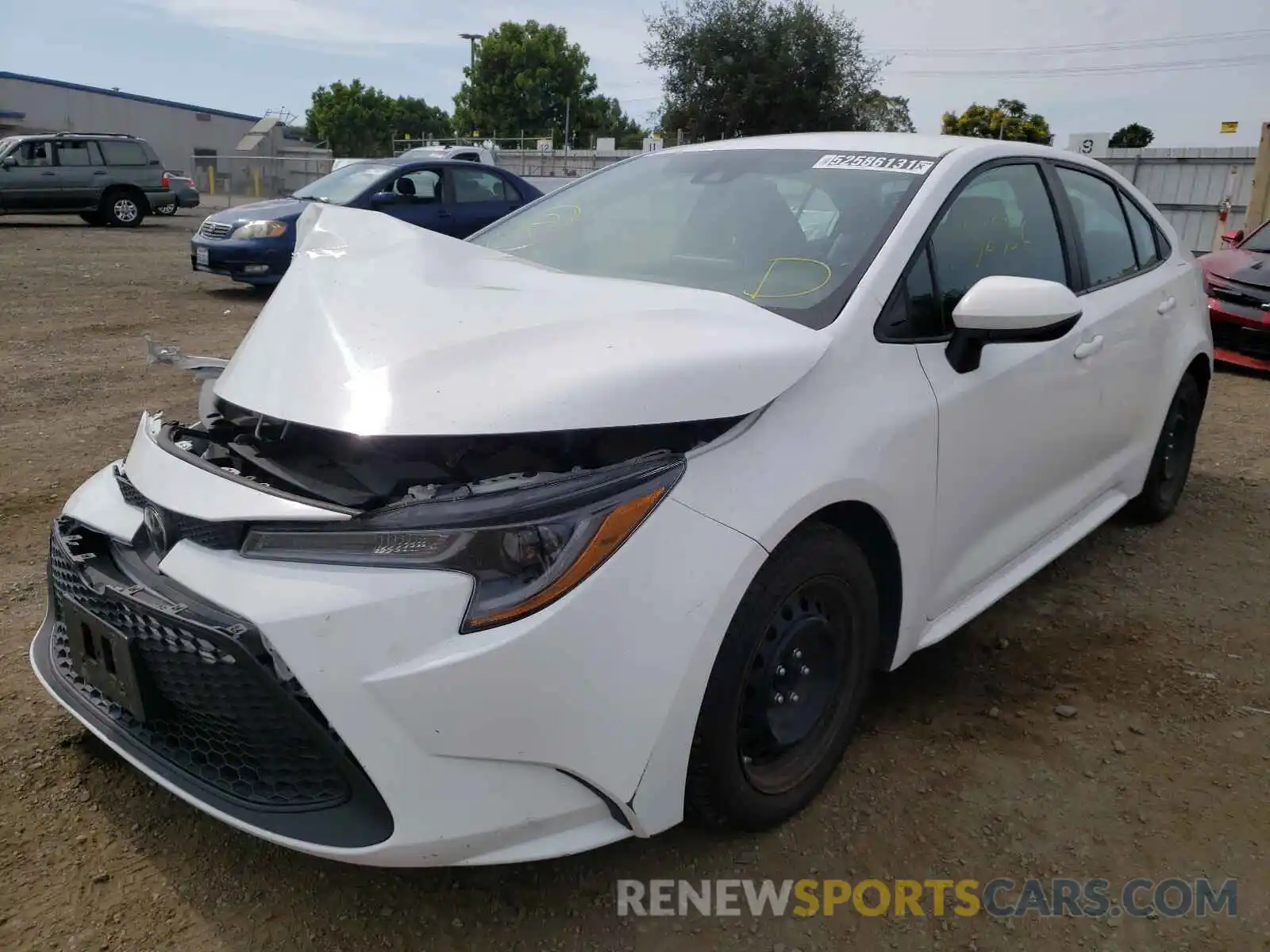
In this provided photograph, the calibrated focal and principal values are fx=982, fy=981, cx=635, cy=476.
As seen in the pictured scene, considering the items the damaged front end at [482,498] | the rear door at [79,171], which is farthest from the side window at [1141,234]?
the rear door at [79,171]

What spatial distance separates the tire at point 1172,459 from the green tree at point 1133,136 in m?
46.6

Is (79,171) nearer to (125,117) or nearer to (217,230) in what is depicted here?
(217,230)

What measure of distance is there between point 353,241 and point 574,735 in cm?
152

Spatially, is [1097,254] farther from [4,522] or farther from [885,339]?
[4,522]

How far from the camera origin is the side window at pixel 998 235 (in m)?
2.65

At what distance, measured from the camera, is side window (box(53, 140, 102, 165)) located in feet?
59.7

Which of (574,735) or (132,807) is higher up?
(574,735)

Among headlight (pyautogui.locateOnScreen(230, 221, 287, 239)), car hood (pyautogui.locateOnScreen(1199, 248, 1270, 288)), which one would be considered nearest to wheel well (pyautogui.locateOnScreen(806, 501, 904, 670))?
car hood (pyautogui.locateOnScreen(1199, 248, 1270, 288))

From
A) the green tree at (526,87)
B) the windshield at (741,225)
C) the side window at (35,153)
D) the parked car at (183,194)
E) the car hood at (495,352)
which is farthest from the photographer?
the green tree at (526,87)

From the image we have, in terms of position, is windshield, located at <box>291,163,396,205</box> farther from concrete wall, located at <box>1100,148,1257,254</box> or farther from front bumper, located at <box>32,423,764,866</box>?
concrete wall, located at <box>1100,148,1257,254</box>

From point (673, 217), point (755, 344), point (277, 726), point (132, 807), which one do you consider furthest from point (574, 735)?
point (673, 217)

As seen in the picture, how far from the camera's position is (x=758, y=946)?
1949mm

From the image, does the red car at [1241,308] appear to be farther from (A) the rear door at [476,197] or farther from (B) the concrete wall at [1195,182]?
(B) the concrete wall at [1195,182]

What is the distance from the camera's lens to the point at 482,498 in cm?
177
